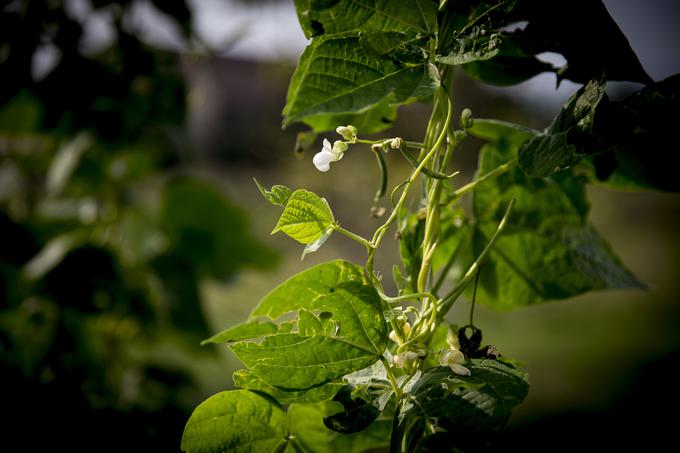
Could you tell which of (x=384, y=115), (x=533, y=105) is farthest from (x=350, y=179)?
(x=384, y=115)

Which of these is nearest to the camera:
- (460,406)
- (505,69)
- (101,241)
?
(460,406)

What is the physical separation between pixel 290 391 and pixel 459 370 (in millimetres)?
95

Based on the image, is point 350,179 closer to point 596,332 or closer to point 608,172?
point 596,332

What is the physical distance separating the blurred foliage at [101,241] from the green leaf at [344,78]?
0.56m

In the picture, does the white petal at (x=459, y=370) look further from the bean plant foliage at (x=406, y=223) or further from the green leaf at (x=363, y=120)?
the green leaf at (x=363, y=120)

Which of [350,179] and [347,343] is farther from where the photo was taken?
[350,179]

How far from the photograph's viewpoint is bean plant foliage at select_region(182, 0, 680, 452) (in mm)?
288

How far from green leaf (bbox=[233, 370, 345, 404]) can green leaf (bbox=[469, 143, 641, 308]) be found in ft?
0.59

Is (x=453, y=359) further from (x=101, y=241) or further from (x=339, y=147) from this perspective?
(x=101, y=241)

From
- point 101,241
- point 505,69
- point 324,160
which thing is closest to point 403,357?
point 324,160

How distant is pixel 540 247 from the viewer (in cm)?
44

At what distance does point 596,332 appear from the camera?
18.0 ft

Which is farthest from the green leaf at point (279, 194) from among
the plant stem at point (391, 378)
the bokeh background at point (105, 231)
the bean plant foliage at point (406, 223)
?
the bokeh background at point (105, 231)

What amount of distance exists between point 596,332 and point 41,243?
5.61 meters
